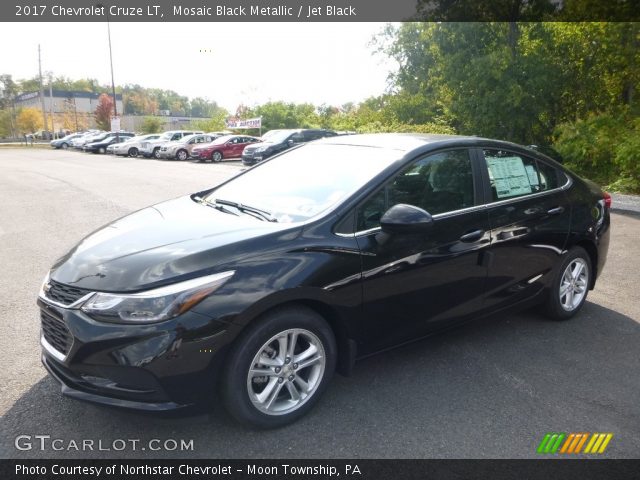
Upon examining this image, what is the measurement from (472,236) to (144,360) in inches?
91.6

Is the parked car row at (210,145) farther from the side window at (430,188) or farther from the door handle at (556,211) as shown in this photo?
the side window at (430,188)

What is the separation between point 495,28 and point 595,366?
1601 centimetres

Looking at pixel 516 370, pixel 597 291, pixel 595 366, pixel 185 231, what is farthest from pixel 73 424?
pixel 597 291

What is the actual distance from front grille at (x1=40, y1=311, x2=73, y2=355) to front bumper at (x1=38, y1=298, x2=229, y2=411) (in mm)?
15

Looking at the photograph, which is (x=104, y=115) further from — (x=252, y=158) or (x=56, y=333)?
(x=56, y=333)

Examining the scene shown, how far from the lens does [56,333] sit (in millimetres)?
2941

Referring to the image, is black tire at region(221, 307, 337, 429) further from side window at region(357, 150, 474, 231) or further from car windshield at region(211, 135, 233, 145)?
car windshield at region(211, 135, 233, 145)

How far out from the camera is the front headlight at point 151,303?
270 cm

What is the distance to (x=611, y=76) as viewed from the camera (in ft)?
53.7

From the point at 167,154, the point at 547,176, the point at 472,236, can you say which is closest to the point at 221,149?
the point at 167,154

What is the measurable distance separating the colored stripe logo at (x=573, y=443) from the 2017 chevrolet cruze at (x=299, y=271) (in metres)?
1.02

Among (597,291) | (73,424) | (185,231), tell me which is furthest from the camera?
(597,291)
